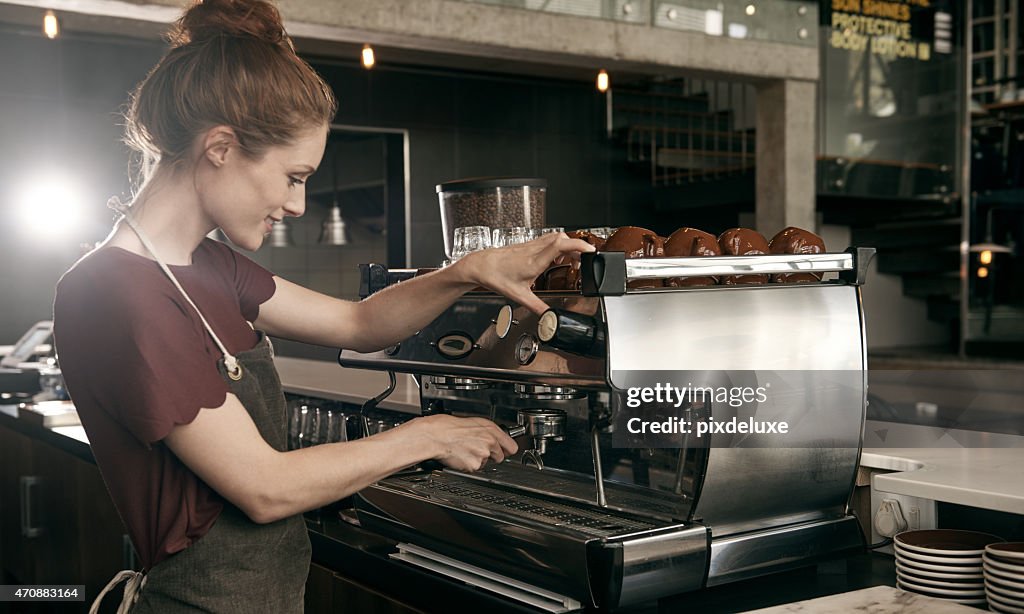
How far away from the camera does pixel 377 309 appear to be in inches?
60.5

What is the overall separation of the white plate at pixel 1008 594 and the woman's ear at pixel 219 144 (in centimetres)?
103

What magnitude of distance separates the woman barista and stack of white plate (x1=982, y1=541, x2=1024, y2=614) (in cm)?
60

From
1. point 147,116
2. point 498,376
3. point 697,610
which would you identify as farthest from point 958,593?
point 147,116

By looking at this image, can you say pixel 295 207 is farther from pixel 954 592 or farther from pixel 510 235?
pixel 954 592

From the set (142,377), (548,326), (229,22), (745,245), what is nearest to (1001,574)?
(745,245)

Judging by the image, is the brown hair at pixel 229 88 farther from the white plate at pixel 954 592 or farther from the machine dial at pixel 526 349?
the white plate at pixel 954 592

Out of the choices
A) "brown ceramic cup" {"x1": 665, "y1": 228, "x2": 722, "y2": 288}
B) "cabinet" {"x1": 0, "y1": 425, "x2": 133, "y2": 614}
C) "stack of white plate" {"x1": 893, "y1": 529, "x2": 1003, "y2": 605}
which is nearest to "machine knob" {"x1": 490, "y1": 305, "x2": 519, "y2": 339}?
"brown ceramic cup" {"x1": 665, "y1": 228, "x2": 722, "y2": 288}

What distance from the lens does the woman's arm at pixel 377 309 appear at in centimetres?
137

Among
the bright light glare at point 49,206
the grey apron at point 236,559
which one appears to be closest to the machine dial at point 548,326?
the grey apron at point 236,559

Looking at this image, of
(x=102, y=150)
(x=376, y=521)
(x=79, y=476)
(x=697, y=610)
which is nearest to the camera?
(x=697, y=610)

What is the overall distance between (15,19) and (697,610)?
6.55 m

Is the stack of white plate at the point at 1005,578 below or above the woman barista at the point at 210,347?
below

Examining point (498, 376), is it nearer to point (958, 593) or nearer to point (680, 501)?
point (680, 501)

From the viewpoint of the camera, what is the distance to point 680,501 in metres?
1.37
